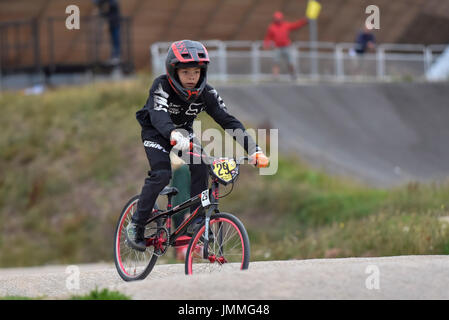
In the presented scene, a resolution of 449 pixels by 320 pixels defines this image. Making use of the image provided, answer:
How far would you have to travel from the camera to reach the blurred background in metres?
14.3

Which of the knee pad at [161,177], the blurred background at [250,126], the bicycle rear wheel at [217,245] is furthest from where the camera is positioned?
the blurred background at [250,126]

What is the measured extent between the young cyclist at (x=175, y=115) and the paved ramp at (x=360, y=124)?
36.0ft

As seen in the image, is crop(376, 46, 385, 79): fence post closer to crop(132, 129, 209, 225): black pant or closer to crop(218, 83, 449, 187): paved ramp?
crop(218, 83, 449, 187): paved ramp

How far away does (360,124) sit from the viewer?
22.8m

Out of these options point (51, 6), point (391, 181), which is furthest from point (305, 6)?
point (391, 181)

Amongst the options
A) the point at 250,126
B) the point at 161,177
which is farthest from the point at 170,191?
the point at 250,126

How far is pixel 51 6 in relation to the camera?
86.3 ft

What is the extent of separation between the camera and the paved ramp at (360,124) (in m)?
19.7

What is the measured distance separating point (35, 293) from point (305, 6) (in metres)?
27.5

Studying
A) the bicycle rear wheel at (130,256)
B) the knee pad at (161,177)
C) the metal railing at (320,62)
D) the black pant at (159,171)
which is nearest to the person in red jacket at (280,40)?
the metal railing at (320,62)

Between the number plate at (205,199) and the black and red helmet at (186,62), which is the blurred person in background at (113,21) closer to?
the black and red helmet at (186,62)

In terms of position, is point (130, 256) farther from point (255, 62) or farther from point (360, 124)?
point (360, 124)

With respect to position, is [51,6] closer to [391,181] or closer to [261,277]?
[391,181]

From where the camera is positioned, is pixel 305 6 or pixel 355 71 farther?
pixel 305 6
